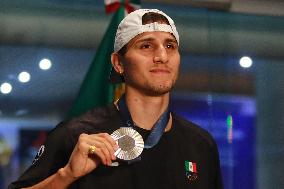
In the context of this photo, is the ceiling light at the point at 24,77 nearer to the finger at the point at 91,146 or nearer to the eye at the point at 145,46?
the eye at the point at 145,46

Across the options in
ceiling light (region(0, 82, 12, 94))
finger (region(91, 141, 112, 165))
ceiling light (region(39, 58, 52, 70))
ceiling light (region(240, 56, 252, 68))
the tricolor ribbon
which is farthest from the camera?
ceiling light (region(240, 56, 252, 68))

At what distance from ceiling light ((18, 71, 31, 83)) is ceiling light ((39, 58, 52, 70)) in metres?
0.10

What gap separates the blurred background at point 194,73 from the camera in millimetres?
3387

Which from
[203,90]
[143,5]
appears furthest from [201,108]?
[143,5]

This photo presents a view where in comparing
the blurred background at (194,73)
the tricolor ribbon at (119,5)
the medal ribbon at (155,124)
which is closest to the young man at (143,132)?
the medal ribbon at (155,124)

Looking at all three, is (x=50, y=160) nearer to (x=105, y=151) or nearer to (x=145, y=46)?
(x=105, y=151)

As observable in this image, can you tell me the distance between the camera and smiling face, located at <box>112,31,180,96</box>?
4.82 ft

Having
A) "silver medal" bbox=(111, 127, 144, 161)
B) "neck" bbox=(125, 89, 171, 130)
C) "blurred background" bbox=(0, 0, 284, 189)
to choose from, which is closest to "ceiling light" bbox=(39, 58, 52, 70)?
"blurred background" bbox=(0, 0, 284, 189)

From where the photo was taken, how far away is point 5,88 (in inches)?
132

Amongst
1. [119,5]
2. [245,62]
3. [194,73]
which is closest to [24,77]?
[119,5]

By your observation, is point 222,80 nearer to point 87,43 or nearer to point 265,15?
point 265,15

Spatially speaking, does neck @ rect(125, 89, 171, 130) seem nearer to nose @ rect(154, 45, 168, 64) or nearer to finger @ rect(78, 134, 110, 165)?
nose @ rect(154, 45, 168, 64)

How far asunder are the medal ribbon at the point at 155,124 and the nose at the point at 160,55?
0.16 metres

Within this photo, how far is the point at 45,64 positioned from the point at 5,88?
30cm
